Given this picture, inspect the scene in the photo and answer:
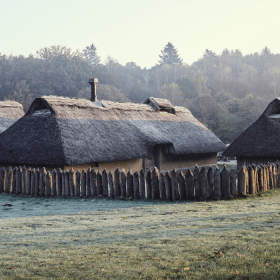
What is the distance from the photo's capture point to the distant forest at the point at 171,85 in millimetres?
48219

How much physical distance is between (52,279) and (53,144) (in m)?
10.9

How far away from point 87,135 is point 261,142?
8.65 metres

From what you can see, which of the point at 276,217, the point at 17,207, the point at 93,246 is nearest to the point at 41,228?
the point at 93,246

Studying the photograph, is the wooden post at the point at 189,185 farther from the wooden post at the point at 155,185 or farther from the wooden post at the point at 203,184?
the wooden post at the point at 155,185

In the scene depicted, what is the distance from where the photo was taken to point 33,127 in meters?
16.4

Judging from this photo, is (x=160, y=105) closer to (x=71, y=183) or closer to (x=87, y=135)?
(x=87, y=135)

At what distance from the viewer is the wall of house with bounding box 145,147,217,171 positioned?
19359 millimetres

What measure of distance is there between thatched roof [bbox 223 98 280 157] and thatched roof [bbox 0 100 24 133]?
48.1ft

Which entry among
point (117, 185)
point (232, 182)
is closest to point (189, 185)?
point (232, 182)

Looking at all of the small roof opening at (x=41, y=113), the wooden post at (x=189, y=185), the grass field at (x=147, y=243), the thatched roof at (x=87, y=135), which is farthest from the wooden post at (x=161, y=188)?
the small roof opening at (x=41, y=113)

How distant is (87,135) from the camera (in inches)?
637

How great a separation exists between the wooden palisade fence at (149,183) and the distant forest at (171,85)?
31896 millimetres

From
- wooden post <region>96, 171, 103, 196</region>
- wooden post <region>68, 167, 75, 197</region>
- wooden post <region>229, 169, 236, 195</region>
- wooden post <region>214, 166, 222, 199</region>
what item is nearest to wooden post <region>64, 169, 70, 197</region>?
wooden post <region>68, 167, 75, 197</region>

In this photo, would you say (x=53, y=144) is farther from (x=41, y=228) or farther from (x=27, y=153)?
(x=41, y=228)
